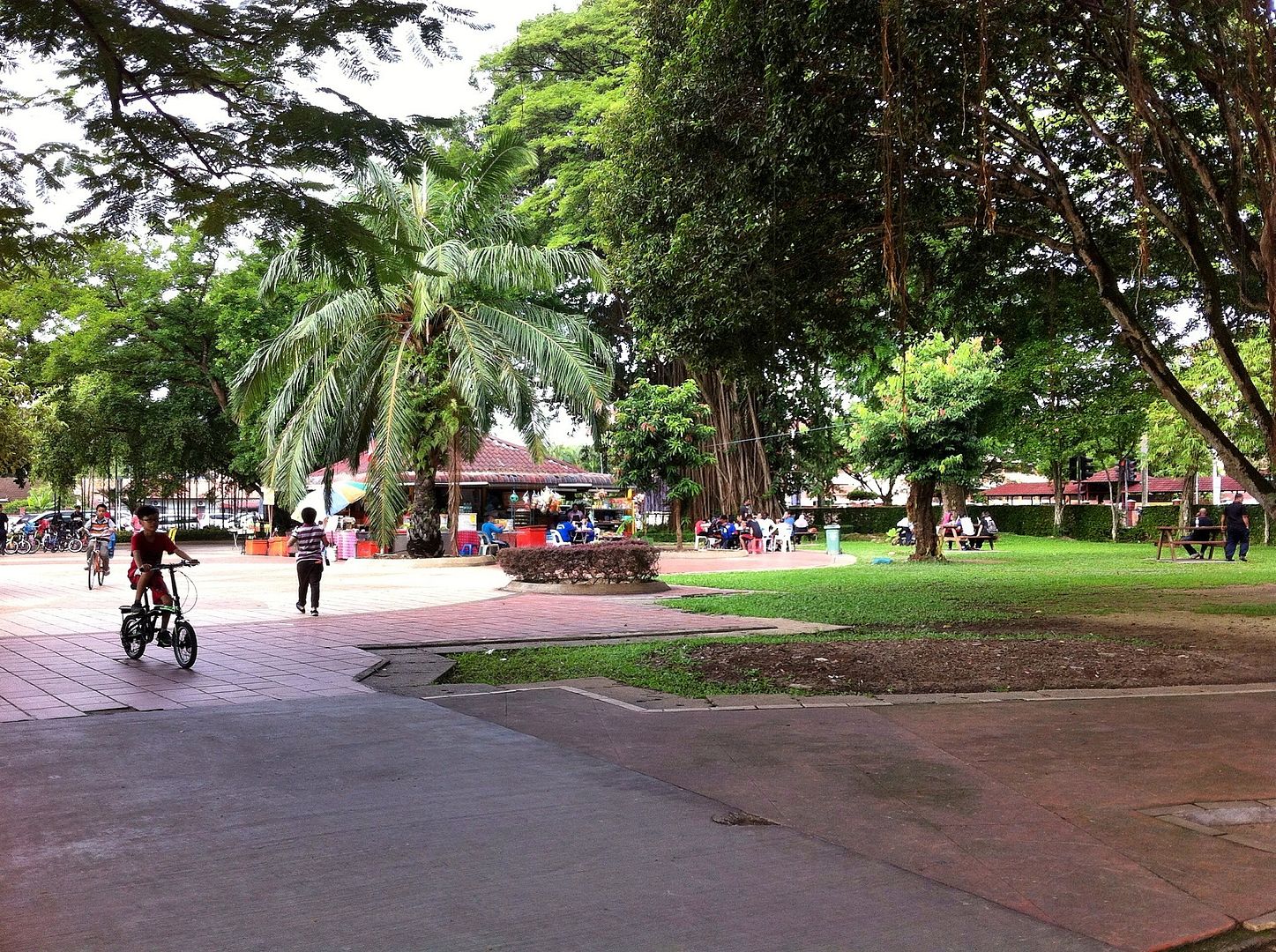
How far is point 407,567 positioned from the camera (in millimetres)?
25203

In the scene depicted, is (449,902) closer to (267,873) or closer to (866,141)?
(267,873)

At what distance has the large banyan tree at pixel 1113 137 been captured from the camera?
9.10m

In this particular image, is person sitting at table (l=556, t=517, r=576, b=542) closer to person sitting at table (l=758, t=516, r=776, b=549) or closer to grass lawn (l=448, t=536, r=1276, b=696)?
person sitting at table (l=758, t=516, r=776, b=549)

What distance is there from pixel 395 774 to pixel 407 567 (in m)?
19.8

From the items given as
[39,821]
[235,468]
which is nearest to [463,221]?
[235,468]

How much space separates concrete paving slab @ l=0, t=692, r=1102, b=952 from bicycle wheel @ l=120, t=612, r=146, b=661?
3.84 metres

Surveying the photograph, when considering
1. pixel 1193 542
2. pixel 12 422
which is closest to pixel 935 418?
pixel 1193 542

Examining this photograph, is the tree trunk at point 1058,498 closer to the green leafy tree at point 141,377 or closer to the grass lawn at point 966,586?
the grass lawn at point 966,586

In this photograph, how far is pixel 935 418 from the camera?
75.0 feet

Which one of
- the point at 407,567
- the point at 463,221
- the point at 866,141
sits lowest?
the point at 407,567

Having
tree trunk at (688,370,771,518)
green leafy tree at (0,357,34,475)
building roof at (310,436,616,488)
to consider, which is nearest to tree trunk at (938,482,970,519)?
tree trunk at (688,370,771,518)

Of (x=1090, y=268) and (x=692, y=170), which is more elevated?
(x=692, y=170)

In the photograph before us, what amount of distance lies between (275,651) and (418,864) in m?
6.81

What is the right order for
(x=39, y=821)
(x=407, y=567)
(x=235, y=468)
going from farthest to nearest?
(x=235, y=468) → (x=407, y=567) → (x=39, y=821)
